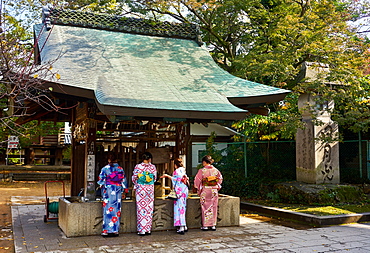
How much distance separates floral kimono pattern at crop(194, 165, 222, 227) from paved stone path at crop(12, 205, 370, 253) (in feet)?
0.99

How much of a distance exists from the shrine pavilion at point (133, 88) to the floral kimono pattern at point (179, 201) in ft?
3.94

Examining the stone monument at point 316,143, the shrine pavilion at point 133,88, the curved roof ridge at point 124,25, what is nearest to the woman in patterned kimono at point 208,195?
the shrine pavilion at point 133,88

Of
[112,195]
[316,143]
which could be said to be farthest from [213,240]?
[316,143]

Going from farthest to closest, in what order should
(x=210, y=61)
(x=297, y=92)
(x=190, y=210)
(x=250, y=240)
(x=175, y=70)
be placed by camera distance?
(x=297, y=92)
(x=210, y=61)
(x=175, y=70)
(x=190, y=210)
(x=250, y=240)

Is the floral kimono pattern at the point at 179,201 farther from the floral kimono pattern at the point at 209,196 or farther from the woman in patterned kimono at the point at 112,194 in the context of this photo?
the woman in patterned kimono at the point at 112,194

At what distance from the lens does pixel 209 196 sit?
857cm

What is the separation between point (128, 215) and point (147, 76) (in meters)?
3.42

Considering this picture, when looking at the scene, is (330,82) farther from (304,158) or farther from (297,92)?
(304,158)

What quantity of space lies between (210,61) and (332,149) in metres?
5.16

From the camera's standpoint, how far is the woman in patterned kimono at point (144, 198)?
26.3ft

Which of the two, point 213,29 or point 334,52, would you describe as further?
point 213,29

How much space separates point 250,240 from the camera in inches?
300

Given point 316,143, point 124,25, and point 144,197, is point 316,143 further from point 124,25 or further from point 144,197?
point 124,25

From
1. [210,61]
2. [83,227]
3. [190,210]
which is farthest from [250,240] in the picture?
[210,61]
